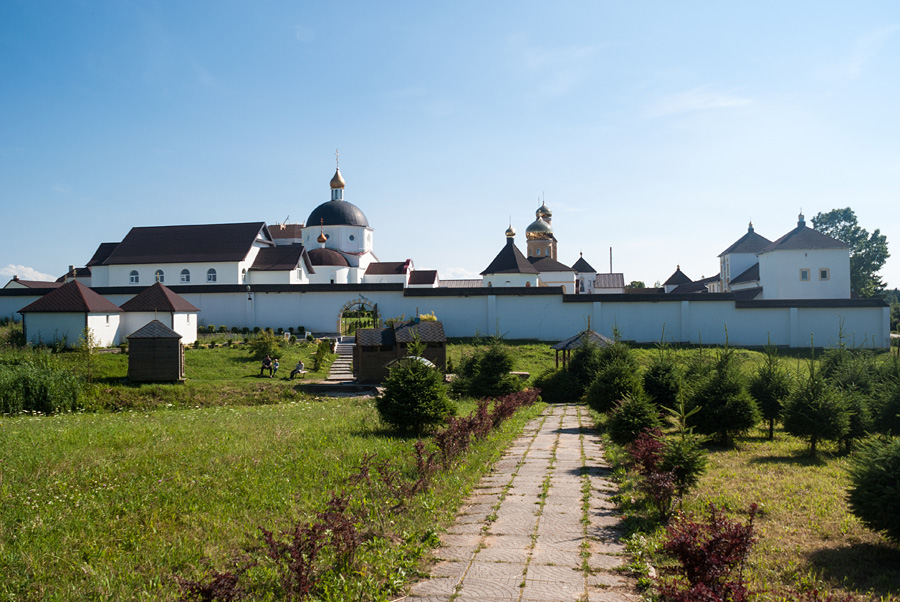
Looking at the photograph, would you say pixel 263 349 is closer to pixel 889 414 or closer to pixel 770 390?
pixel 770 390

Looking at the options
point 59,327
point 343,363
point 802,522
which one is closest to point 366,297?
point 343,363

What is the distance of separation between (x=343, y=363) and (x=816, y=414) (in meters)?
16.3

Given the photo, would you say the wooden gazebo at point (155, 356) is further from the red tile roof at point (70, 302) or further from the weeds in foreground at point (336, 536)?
the weeds in foreground at point (336, 536)

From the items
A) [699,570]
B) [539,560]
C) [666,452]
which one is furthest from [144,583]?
[666,452]

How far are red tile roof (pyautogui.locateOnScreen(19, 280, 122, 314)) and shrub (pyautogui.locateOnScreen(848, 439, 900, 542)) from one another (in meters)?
24.2

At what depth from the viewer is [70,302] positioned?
74.0ft

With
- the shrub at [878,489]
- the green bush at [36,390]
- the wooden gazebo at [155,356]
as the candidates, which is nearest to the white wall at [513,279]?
the wooden gazebo at [155,356]

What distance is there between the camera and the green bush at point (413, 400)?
929cm

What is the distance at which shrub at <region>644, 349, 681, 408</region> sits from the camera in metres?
11.2

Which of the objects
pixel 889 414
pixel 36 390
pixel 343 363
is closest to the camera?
pixel 889 414

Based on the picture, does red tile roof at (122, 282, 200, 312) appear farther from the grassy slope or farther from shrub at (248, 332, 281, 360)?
the grassy slope

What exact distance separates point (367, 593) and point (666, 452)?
3.49 meters

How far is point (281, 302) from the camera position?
95.9 feet

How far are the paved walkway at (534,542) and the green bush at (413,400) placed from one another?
1.84m
